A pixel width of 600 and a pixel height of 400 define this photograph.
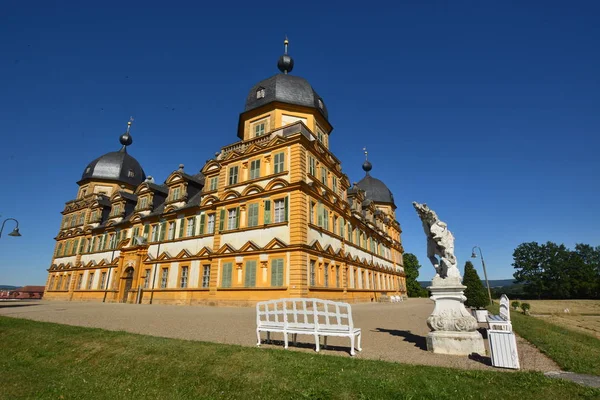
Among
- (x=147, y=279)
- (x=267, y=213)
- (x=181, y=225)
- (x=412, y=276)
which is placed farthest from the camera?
(x=412, y=276)

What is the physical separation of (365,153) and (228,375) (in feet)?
179

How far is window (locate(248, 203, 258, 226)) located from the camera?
21.1 m

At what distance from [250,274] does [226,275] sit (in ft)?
7.05

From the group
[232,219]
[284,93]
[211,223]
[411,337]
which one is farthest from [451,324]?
[284,93]

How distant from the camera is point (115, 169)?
4100 centimetres

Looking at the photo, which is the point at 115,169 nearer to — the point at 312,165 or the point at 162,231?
the point at 162,231

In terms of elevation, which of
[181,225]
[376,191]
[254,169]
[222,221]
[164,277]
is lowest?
[164,277]

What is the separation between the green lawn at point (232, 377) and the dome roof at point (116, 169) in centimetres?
3921

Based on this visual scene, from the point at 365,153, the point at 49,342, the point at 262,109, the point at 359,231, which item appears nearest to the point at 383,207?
the point at 365,153

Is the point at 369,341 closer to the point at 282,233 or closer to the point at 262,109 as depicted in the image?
the point at 282,233

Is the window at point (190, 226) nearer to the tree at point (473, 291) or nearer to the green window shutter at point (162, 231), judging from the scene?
the green window shutter at point (162, 231)

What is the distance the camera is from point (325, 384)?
425 cm

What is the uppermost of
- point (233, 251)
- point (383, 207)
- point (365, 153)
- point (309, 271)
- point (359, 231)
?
point (365, 153)

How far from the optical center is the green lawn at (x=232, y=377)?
399 cm
